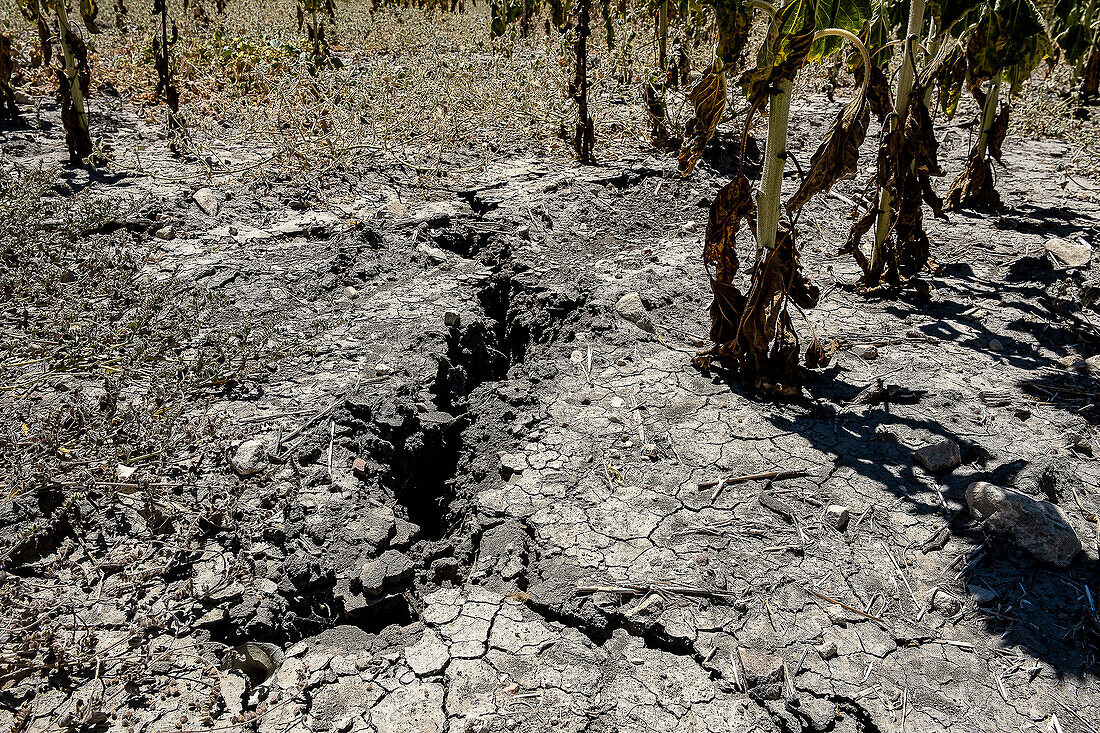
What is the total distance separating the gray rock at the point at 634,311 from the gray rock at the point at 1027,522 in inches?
58.7

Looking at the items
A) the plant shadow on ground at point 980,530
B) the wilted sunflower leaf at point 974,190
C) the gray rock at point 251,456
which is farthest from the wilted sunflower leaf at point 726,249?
the wilted sunflower leaf at point 974,190

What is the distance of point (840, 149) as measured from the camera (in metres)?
2.41

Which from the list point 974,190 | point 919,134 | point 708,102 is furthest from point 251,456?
point 974,190

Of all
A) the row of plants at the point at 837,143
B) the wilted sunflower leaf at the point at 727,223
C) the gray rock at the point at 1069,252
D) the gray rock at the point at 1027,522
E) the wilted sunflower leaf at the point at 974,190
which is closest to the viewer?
the gray rock at the point at 1027,522

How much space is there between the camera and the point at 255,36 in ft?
25.5

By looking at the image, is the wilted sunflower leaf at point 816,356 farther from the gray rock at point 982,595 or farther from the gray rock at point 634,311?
the gray rock at point 982,595

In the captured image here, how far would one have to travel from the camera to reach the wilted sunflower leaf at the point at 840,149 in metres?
2.39

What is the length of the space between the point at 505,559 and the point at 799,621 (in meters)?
0.86

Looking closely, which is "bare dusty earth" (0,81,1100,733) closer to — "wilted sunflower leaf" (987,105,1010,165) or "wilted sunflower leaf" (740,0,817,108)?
"wilted sunflower leaf" (987,105,1010,165)

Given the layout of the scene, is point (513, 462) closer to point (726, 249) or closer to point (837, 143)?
point (726, 249)

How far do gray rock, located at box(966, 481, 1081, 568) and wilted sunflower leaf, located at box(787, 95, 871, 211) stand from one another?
1066mm

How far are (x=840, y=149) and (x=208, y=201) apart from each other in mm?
3470

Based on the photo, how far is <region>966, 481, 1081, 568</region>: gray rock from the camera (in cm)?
212

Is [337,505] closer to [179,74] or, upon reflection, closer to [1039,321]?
[1039,321]
